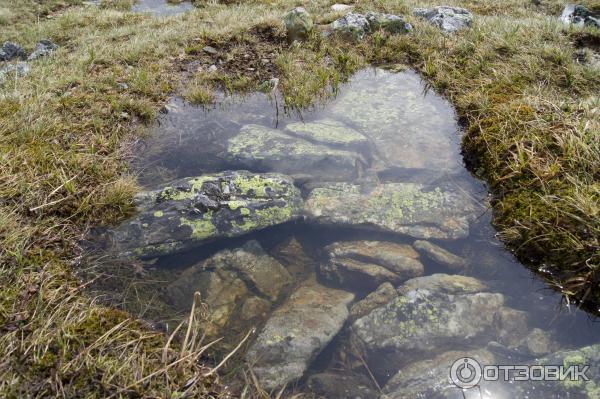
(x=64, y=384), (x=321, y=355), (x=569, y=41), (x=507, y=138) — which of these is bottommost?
(x=321, y=355)

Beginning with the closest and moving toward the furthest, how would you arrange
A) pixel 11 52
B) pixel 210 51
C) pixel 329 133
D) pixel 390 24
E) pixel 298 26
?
1. pixel 329 133
2. pixel 210 51
3. pixel 298 26
4. pixel 390 24
5. pixel 11 52

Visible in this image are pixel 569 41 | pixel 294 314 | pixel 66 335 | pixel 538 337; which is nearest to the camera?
pixel 66 335

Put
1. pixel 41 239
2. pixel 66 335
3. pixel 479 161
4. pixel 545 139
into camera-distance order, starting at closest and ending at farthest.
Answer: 1. pixel 66 335
2. pixel 41 239
3. pixel 545 139
4. pixel 479 161

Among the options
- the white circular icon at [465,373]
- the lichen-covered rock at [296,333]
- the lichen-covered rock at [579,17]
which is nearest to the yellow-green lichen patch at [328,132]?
the lichen-covered rock at [296,333]

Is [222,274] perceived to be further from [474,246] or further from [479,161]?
[479,161]

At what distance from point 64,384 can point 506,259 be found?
4840 mm

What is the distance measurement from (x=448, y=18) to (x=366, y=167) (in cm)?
693

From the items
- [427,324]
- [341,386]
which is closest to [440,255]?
[427,324]

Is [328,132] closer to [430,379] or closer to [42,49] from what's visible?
[430,379]

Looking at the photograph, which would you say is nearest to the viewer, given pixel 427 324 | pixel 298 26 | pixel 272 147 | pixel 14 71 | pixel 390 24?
pixel 427 324

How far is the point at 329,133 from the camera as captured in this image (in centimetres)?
761

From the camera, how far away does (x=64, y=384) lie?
356 cm

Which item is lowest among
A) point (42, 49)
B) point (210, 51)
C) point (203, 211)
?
point (203, 211)

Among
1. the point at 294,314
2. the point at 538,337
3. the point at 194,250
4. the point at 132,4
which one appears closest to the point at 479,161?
the point at 538,337
